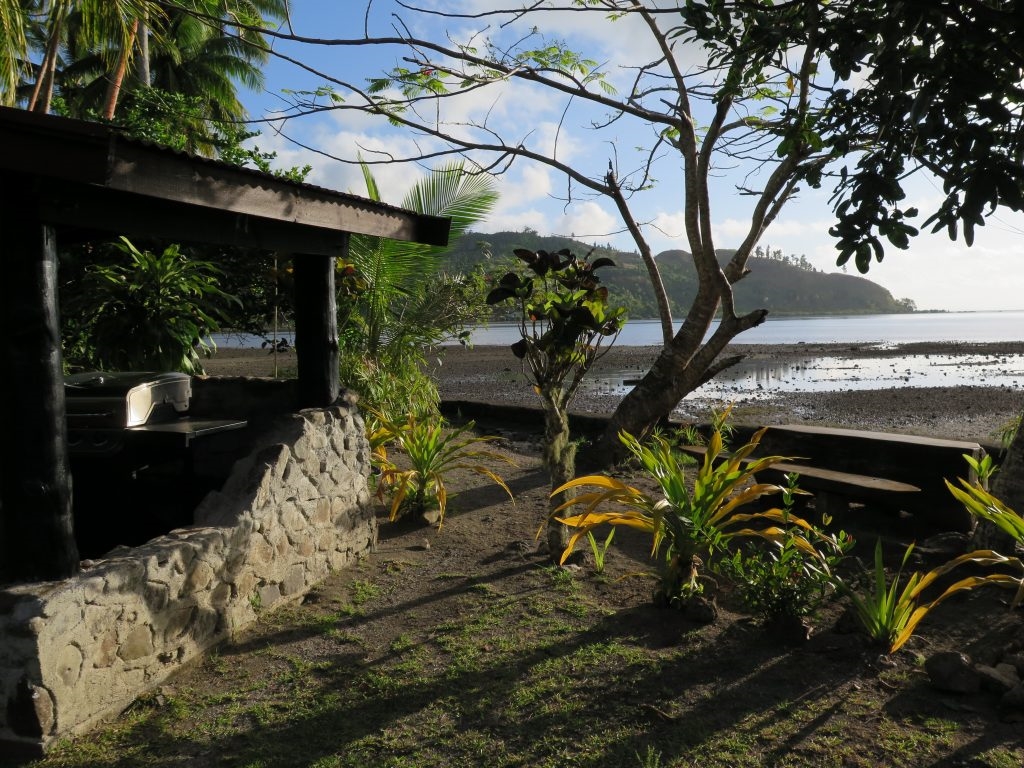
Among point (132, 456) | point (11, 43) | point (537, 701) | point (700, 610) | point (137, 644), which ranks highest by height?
point (11, 43)

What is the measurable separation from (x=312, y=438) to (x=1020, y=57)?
12.7ft

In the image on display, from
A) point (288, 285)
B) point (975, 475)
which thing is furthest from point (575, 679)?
point (288, 285)

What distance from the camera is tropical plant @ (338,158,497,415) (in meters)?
8.59

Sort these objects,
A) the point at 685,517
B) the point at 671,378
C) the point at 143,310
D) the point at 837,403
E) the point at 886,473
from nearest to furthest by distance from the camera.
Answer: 1. the point at 685,517
2. the point at 886,473
3. the point at 143,310
4. the point at 671,378
5. the point at 837,403

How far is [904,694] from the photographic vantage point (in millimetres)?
3262

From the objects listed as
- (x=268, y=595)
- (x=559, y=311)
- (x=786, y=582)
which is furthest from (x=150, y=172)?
(x=786, y=582)

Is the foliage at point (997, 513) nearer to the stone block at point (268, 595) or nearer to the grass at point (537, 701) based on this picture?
the grass at point (537, 701)

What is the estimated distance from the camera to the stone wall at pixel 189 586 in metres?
2.81

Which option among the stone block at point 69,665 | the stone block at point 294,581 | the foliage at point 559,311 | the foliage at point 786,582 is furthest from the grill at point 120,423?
the foliage at point 786,582

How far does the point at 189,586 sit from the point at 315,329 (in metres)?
2.03

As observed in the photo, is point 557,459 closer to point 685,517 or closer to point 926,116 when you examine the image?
point 685,517

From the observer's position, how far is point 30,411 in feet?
9.75

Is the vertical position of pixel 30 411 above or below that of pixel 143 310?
below

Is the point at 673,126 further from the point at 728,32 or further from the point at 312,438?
the point at 312,438
